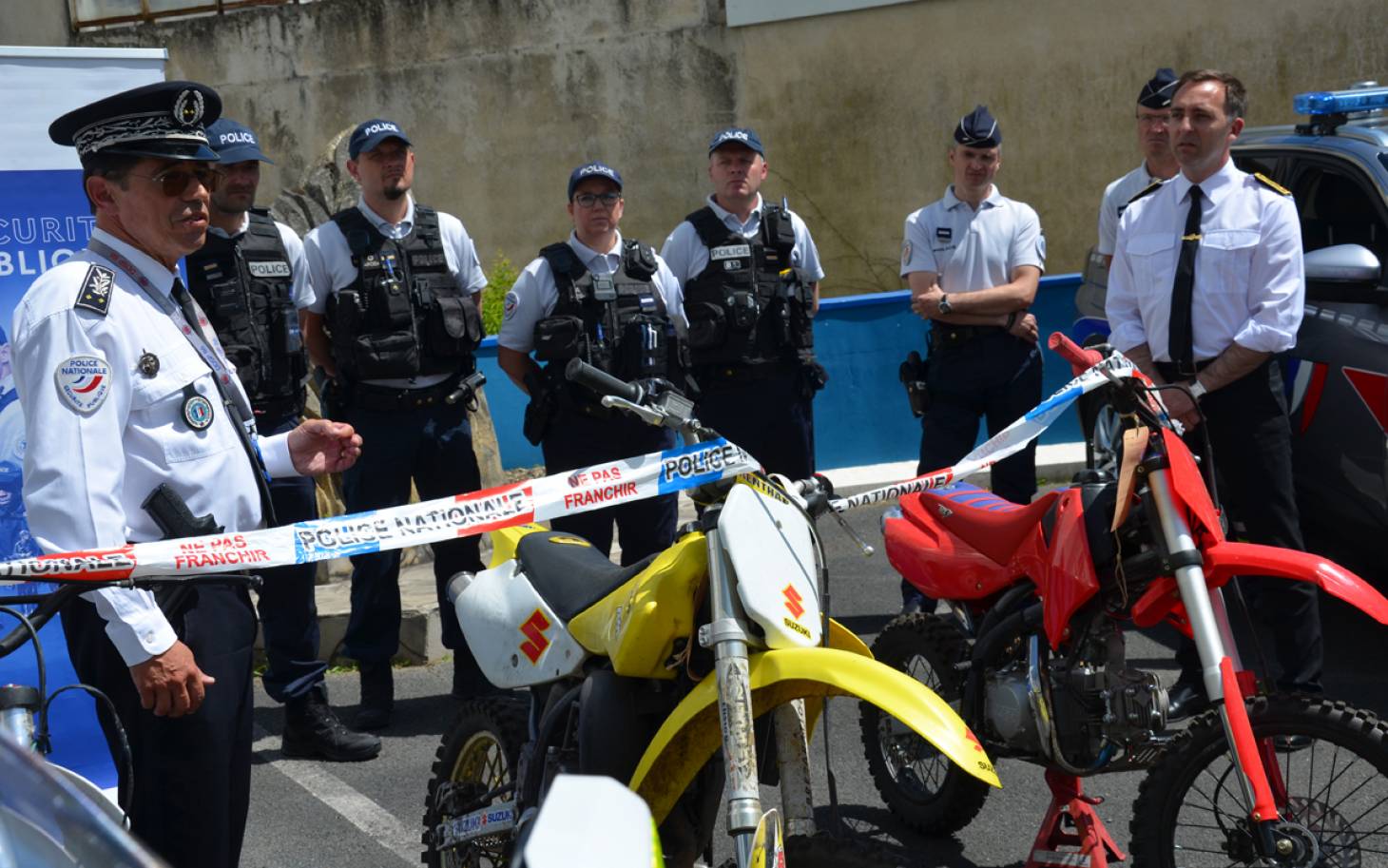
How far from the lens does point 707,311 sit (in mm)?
6355

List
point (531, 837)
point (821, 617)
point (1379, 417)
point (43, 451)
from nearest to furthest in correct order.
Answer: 1. point (531, 837)
2. point (43, 451)
3. point (821, 617)
4. point (1379, 417)

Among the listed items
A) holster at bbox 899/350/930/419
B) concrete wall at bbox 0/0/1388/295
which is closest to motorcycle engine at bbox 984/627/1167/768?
holster at bbox 899/350/930/419

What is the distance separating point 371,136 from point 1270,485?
3.38 metres

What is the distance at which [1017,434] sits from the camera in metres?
4.31

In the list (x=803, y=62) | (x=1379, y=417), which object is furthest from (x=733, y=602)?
(x=803, y=62)

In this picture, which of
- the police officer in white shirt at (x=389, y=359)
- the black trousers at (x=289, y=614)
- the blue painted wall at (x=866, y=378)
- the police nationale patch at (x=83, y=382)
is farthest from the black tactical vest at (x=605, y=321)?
the blue painted wall at (x=866, y=378)

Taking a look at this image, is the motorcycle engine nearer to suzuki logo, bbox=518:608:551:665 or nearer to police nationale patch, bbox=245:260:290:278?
suzuki logo, bbox=518:608:551:665

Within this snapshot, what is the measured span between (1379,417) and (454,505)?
343 centimetres

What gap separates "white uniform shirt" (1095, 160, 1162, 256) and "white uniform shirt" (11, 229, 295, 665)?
4615 millimetres

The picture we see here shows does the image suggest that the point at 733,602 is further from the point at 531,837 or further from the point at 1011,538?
the point at 531,837

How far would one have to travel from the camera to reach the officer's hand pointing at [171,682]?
9.80ft

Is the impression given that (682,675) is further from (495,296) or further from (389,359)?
(495,296)

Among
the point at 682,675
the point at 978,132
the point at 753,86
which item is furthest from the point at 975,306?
the point at 753,86

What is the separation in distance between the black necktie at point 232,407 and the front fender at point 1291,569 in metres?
2.17
